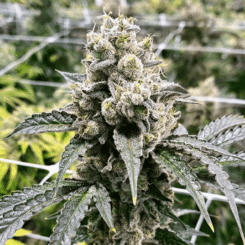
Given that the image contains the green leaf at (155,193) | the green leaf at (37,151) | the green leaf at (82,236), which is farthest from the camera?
the green leaf at (37,151)

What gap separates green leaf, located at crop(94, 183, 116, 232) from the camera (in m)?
0.38

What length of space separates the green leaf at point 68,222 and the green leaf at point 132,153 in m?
0.11

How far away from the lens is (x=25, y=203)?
0.42m

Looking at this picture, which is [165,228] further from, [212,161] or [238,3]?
[238,3]

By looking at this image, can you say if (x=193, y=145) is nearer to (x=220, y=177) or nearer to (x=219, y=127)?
(x=220, y=177)

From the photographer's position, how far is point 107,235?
0.54 metres

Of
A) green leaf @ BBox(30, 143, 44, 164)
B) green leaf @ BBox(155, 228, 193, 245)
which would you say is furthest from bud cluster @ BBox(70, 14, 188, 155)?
green leaf @ BBox(30, 143, 44, 164)

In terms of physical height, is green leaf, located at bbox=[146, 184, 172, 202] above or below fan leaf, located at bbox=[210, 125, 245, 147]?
below

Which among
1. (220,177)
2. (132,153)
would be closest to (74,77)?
(132,153)

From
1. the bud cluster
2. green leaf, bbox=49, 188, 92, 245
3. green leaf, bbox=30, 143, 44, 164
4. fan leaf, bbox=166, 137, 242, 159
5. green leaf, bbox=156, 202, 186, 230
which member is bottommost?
green leaf, bbox=49, 188, 92, 245

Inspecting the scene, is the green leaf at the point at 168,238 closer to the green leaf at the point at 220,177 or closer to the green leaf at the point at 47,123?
the green leaf at the point at 220,177

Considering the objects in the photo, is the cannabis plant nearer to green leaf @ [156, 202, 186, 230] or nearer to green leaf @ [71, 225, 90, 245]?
green leaf @ [156, 202, 186, 230]

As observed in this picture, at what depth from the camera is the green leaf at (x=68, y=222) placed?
14.7 inches

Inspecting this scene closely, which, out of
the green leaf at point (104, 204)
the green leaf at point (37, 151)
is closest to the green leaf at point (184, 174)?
the green leaf at point (104, 204)
